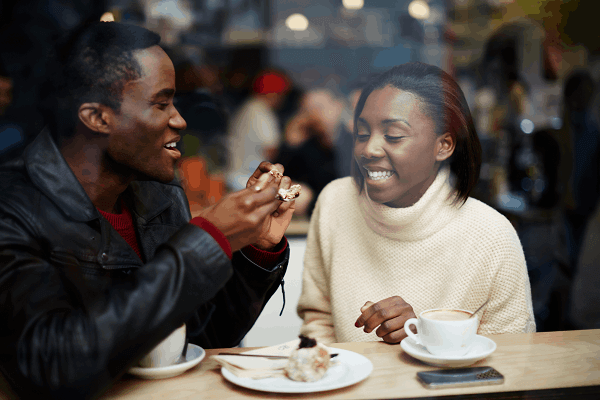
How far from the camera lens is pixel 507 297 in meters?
1.05

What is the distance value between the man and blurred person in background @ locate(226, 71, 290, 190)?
0.25 feet

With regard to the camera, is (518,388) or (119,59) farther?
(119,59)

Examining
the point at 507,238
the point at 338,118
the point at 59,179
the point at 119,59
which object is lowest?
the point at 507,238

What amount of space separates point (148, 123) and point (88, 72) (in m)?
0.14

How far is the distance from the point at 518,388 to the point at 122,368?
58 centimetres

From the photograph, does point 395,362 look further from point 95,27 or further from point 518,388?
point 95,27

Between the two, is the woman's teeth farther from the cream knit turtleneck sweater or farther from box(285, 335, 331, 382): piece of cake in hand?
box(285, 335, 331, 382): piece of cake in hand

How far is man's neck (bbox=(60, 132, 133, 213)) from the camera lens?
94 centimetres

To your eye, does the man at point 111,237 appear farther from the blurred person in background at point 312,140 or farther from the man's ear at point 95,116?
the blurred person in background at point 312,140

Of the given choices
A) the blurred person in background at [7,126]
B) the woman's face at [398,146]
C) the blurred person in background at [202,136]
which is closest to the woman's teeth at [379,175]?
the woman's face at [398,146]

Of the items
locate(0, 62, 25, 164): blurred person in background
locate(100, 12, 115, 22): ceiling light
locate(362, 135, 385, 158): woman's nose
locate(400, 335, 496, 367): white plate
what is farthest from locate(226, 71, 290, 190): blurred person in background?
locate(400, 335, 496, 367): white plate

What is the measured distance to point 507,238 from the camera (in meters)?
1.10

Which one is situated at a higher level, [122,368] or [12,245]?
[12,245]

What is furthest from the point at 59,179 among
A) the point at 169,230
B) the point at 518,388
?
the point at 518,388
